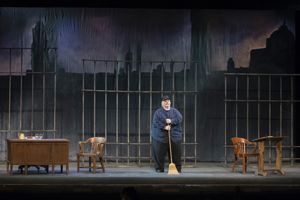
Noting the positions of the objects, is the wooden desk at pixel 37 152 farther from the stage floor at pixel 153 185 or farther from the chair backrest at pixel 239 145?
the chair backrest at pixel 239 145

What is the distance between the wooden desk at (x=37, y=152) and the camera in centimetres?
686

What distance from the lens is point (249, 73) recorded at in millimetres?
8875

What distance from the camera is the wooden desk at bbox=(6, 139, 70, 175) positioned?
22.5ft

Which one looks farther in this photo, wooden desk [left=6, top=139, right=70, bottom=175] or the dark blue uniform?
the dark blue uniform

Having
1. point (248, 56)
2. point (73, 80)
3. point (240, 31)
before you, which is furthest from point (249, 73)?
point (73, 80)

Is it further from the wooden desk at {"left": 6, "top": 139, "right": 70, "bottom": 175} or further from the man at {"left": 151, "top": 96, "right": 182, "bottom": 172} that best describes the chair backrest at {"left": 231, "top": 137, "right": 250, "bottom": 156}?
the wooden desk at {"left": 6, "top": 139, "right": 70, "bottom": 175}

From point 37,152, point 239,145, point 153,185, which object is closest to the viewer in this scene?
point 153,185

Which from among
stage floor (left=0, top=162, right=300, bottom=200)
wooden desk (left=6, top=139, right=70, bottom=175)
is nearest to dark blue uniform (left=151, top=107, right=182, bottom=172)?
stage floor (left=0, top=162, right=300, bottom=200)

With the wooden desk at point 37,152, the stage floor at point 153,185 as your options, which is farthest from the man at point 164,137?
the wooden desk at point 37,152

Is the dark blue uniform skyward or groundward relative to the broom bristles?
skyward

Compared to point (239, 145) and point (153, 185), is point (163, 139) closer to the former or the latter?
point (239, 145)

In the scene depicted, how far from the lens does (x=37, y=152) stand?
22.7 feet

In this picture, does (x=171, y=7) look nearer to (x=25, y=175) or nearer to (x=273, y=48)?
(x=273, y=48)

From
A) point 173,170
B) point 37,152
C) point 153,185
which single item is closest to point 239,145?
point 173,170
